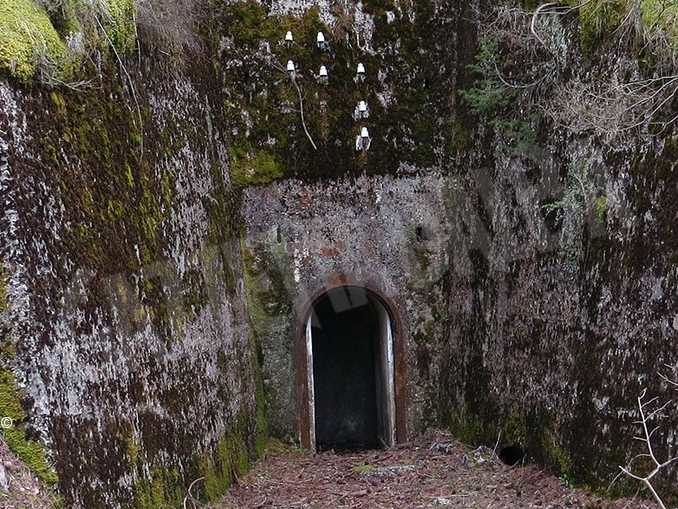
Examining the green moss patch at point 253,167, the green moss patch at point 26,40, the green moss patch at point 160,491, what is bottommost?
the green moss patch at point 160,491

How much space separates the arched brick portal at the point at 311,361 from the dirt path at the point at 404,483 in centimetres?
39

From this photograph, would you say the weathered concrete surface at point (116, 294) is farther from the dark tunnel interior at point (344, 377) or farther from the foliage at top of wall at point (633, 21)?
the dark tunnel interior at point (344, 377)

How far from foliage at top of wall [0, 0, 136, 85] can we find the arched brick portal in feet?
14.3

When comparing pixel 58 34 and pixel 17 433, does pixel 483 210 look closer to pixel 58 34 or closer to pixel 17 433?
pixel 58 34

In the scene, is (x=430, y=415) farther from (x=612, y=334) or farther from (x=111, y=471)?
(x=111, y=471)

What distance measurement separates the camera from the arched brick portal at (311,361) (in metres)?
9.17

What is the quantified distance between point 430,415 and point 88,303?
20.0 ft

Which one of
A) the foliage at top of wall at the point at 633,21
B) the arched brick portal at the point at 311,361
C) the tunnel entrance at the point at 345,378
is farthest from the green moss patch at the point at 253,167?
the foliage at top of wall at the point at 633,21

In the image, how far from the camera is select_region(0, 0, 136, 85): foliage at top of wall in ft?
13.8

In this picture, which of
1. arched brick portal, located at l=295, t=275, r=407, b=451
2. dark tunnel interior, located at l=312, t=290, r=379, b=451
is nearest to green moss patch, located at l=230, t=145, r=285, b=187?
arched brick portal, located at l=295, t=275, r=407, b=451

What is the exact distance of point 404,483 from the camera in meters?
7.51

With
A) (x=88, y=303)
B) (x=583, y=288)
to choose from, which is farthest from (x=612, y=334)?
(x=88, y=303)

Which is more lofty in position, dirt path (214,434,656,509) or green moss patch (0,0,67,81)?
green moss patch (0,0,67,81)

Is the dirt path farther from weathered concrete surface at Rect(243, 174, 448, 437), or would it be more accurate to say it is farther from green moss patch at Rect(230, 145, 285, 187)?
green moss patch at Rect(230, 145, 285, 187)
